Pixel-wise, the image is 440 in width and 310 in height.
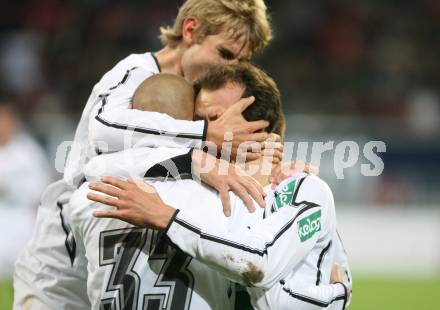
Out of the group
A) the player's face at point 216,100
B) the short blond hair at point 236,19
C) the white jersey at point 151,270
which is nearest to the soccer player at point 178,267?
the white jersey at point 151,270

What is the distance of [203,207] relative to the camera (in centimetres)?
287

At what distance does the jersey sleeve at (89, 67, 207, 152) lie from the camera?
3211 millimetres

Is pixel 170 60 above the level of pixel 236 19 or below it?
below

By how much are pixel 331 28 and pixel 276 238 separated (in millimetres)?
12212

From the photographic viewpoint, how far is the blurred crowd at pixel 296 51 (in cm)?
1302

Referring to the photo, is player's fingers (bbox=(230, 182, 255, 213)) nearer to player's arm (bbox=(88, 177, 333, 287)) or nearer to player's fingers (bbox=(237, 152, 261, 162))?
player's arm (bbox=(88, 177, 333, 287))

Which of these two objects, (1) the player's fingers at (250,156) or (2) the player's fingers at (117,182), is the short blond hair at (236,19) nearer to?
(1) the player's fingers at (250,156)

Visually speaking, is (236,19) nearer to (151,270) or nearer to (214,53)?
(214,53)

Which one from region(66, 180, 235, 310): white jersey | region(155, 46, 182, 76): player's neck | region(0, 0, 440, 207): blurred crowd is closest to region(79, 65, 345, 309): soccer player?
region(66, 180, 235, 310): white jersey

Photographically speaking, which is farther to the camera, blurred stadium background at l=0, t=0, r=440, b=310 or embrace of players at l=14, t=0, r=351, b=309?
blurred stadium background at l=0, t=0, r=440, b=310

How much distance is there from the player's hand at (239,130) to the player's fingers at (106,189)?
49 centimetres

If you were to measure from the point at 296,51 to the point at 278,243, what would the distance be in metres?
11.6

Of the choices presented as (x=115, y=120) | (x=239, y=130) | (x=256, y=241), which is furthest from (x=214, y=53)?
(x=256, y=241)

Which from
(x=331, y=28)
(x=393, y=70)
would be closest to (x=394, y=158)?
(x=393, y=70)
